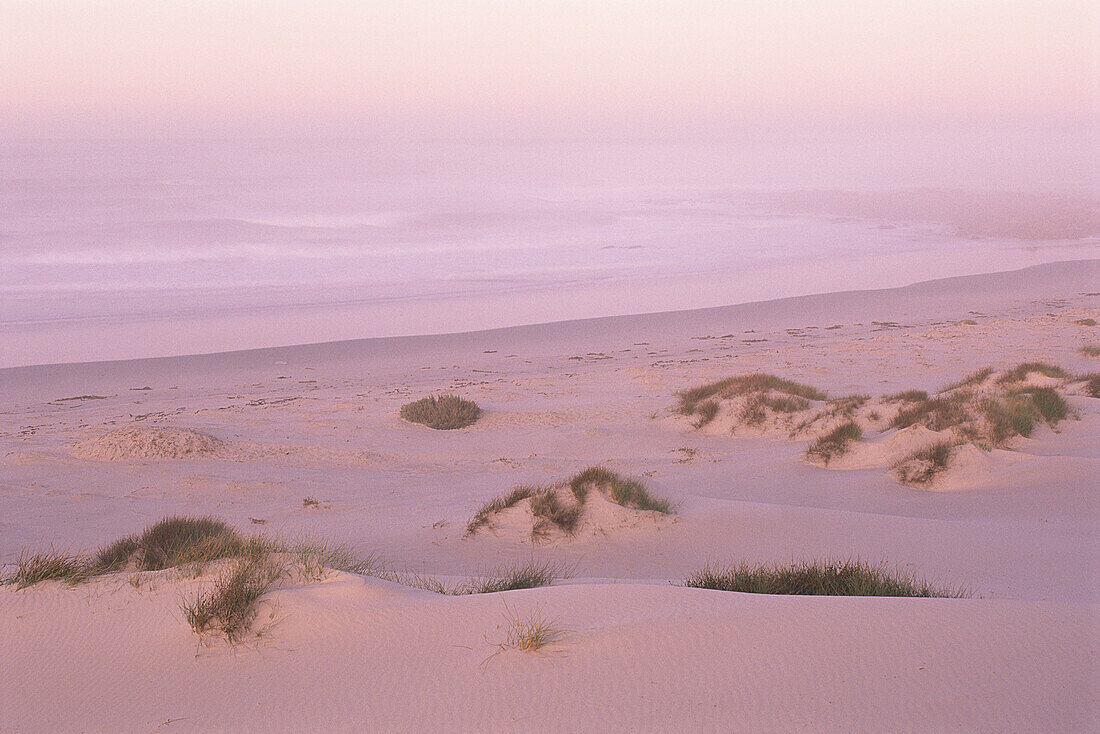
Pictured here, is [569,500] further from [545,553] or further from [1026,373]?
[1026,373]

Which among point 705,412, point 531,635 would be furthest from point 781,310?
point 531,635

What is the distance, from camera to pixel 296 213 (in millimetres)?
53719

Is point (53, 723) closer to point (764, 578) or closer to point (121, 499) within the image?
point (764, 578)

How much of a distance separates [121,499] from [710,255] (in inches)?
1276

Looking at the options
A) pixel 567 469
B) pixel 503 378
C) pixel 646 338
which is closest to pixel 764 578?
pixel 567 469

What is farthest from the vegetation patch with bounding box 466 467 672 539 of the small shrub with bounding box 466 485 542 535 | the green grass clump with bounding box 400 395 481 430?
the green grass clump with bounding box 400 395 481 430

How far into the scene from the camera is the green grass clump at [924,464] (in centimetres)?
805

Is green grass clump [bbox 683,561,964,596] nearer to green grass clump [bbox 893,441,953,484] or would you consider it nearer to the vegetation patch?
the vegetation patch

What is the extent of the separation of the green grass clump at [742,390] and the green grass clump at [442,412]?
3.13 meters

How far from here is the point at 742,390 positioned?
12383mm

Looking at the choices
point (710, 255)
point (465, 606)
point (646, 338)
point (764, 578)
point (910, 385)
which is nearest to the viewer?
point (465, 606)

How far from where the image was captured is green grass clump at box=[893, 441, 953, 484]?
8.05m

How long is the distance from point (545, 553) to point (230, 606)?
318 cm

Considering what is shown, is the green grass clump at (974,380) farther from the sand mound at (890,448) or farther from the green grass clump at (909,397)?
the sand mound at (890,448)
